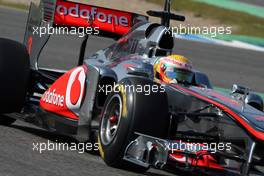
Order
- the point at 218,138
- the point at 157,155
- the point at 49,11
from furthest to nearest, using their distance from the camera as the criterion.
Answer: the point at 49,11
the point at 218,138
the point at 157,155

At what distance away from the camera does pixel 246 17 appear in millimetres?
25406

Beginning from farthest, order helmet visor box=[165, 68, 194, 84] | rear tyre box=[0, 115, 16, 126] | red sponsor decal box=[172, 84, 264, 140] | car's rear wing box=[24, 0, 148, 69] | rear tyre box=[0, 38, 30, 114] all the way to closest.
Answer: car's rear wing box=[24, 0, 148, 69] → rear tyre box=[0, 115, 16, 126] → rear tyre box=[0, 38, 30, 114] → helmet visor box=[165, 68, 194, 84] → red sponsor decal box=[172, 84, 264, 140]

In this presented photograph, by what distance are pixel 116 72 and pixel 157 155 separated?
149cm

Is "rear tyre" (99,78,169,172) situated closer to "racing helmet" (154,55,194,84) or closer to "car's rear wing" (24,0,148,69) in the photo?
"racing helmet" (154,55,194,84)

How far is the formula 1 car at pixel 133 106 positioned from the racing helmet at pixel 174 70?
4.6 inches

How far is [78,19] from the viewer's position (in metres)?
8.72

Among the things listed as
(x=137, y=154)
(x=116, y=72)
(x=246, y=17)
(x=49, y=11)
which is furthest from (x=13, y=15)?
(x=137, y=154)

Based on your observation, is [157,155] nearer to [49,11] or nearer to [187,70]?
[187,70]

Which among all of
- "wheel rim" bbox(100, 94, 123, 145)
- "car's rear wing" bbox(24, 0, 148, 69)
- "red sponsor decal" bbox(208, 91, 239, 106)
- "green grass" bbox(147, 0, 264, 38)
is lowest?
"wheel rim" bbox(100, 94, 123, 145)

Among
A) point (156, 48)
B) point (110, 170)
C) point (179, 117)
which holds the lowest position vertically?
point (110, 170)

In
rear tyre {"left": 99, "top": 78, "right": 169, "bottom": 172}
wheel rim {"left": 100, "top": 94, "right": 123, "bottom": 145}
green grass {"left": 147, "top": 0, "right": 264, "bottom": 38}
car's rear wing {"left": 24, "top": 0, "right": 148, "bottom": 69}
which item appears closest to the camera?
rear tyre {"left": 99, "top": 78, "right": 169, "bottom": 172}

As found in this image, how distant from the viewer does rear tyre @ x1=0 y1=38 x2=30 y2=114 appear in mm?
7906

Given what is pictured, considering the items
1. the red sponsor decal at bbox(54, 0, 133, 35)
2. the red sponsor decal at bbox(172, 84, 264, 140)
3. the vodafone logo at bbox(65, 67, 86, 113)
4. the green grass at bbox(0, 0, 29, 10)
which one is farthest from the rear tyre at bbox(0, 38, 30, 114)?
the green grass at bbox(0, 0, 29, 10)

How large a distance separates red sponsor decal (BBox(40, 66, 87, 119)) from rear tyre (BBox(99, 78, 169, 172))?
92 centimetres
